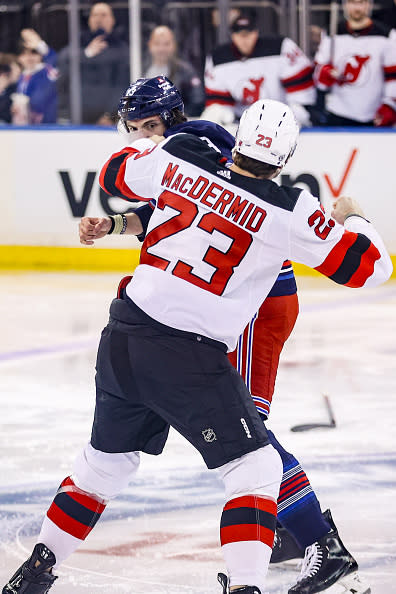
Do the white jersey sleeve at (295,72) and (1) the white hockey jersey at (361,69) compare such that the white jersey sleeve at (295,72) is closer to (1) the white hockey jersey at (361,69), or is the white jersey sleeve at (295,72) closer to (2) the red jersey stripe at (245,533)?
(1) the white hockey jersey at (361,69)

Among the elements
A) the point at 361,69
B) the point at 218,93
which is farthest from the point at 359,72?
the point at 218,93

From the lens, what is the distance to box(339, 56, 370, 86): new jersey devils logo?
8508mm

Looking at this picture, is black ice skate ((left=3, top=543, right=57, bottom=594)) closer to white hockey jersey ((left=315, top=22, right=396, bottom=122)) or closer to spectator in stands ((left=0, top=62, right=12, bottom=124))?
white hockey jersey ((left=315, top=22, right=396, bottom=122))

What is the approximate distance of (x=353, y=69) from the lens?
8.54 metres

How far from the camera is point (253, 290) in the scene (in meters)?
2.82

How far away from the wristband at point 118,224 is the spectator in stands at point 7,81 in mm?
6313

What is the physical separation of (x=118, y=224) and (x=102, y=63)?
5892mm

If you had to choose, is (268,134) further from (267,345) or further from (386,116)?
(386,116)

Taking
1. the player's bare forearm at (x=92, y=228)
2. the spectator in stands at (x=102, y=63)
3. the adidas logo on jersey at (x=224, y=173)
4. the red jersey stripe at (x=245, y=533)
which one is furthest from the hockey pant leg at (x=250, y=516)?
the spectator in stands at (x=102, y=63)

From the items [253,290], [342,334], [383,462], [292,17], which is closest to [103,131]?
[292,17]

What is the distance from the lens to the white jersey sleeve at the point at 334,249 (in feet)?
8.98

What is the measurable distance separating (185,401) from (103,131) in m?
6.43

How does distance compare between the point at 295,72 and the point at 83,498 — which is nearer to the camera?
the point at 83,498

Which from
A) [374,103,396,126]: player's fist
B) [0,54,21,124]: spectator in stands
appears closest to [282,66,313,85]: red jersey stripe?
[374,103,396,126]: player's fist
